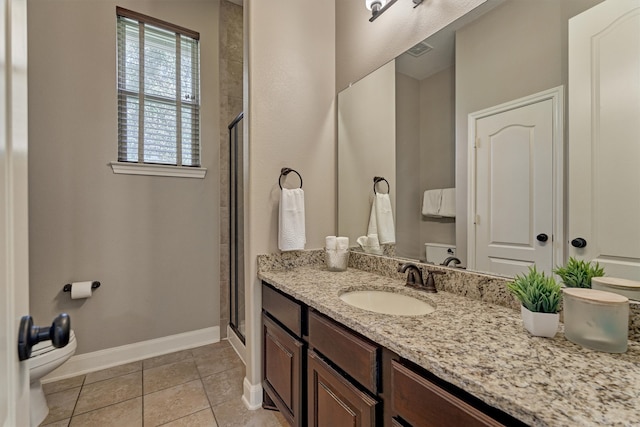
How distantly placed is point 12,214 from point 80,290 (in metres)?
1.94

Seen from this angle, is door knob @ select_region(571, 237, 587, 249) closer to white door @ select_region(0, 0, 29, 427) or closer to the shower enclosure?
white door @ select_region(0, 0, 29, 427)

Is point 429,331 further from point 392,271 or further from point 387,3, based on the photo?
point 387,3

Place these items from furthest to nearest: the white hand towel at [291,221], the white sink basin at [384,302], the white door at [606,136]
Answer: the white hand towel at [291,221] < the white sink basin at [384,302] < the white door at [606,136]

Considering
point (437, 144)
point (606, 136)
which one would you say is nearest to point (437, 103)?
point (437, 144)

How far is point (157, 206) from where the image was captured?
2.36 meters

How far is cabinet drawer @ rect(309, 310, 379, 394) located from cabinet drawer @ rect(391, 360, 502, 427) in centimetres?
8

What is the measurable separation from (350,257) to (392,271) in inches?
14.7

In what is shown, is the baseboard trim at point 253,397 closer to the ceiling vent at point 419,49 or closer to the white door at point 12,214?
the white door at point 12,214

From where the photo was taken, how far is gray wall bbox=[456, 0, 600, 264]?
96 cm

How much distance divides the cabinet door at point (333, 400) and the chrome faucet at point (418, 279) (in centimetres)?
54

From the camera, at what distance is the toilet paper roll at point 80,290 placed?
1.99 meters

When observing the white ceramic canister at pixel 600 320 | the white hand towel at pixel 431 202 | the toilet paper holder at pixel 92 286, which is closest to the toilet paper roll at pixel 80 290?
the toilet paper holder at pixel 92 286

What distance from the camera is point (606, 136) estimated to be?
0.84 m

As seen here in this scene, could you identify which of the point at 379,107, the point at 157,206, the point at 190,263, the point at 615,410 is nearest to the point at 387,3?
the point at 379,107
